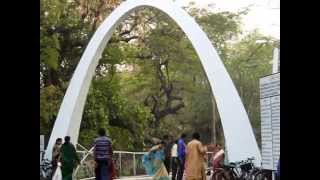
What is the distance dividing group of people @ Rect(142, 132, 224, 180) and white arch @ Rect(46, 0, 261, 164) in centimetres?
65

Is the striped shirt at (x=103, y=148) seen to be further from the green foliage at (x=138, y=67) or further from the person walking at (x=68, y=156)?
the green foliage at (x=138, y=67)

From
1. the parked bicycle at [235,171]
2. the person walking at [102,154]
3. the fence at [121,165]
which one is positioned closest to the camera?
the person walking at [102,154]

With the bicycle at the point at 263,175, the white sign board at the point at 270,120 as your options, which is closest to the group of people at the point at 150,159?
the bicycle at the point at 263,175

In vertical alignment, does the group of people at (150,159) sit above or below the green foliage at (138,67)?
below

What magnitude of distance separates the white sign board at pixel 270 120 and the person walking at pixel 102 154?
3813mm

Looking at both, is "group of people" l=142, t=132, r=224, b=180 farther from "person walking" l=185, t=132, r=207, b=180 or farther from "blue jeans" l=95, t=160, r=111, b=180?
"blue jeans" l=95, t=160, r=111, b=180

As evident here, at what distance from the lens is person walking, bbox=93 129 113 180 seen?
13648 millimetres

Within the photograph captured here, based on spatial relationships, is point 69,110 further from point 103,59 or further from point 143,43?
point 143,43

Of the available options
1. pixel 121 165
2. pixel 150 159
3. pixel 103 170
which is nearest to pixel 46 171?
pixel 150 159

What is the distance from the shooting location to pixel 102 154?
1367cm

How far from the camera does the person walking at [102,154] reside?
13648 mm

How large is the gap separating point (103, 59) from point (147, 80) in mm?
5869

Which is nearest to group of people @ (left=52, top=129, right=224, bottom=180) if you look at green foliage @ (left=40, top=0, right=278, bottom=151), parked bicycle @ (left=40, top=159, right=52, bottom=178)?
parked bicycle @ (left=40, top=159, right=52, bottom=178)

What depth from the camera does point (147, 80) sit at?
37156 millimetres
